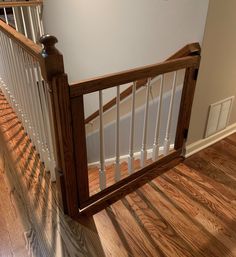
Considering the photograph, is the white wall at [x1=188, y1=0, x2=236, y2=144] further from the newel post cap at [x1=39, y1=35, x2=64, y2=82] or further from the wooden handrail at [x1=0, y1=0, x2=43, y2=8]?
the wooden handrail at [x1=0, y1=0, x2=43, y2=8]

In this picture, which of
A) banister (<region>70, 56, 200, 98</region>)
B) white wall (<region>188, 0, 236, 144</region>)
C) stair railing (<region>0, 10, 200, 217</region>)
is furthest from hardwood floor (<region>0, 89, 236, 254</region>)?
banister (<region>70, 56, 200, 98</region>)

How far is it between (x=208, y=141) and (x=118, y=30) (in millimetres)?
1362

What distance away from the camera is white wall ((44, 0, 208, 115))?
1759 mm

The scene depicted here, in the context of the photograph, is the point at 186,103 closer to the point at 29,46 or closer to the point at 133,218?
the point at 133,218

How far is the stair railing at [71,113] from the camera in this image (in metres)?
1.19

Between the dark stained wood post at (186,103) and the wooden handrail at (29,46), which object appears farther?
the dark stained wood post at (186,103)

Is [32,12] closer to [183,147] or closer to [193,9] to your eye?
[193,9]

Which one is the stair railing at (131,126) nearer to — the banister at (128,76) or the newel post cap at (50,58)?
the banister at (128,76)

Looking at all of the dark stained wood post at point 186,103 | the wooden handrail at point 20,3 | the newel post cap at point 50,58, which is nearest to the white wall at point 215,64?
the dark stained wood post at point 186,103

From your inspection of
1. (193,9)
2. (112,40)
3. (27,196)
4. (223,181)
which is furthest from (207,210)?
(112,40)

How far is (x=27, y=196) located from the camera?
5.49 ft

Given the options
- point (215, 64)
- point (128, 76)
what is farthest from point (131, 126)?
point (215, 64)

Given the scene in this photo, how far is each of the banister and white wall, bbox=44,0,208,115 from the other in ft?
0.62

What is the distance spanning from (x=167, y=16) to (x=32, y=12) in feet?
7.50
